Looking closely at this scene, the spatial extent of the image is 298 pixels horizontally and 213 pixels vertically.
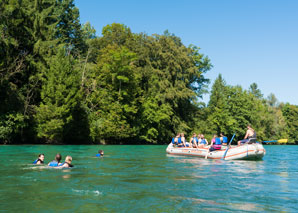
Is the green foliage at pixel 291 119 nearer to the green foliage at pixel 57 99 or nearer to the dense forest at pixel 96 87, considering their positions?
the dense forest at pixel 96 87

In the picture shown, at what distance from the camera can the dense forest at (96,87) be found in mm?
41156

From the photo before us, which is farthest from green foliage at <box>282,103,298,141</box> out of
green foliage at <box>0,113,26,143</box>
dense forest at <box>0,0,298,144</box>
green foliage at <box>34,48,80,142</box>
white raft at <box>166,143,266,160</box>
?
white raft at <box>166,143,266,160</box>

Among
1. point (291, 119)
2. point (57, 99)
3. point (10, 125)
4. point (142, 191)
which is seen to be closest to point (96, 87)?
point (57, 99)

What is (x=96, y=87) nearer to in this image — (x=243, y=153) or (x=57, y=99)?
(x=57, y=99)

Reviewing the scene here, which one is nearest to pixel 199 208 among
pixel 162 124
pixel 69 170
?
pixel 69 170

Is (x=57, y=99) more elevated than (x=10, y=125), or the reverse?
(x=57, y=99)

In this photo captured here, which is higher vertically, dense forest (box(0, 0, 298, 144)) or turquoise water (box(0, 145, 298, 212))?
dense forest (box(0, 0, 298, 144))

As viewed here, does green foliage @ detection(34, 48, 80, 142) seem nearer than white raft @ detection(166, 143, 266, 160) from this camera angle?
No

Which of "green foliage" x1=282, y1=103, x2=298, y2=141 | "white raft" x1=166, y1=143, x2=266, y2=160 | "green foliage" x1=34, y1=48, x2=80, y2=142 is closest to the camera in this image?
"white raft" x1=166, y1=143, x2=266, y2=160

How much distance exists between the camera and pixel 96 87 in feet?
166

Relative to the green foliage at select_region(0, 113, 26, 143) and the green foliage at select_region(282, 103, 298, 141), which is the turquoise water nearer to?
the green foliage at select_region(0, 113, 26, 143)

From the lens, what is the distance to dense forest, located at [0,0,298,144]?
4116 centimetres

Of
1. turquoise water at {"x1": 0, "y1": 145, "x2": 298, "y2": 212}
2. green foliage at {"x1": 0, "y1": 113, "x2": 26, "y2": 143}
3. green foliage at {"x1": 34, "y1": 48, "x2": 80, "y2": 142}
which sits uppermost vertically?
green foliage at {"x1": 34, "y1": 48, "x2": 80, "y2": 142}

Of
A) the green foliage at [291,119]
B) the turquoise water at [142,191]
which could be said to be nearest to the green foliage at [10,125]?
the turquoise water at [142,191]
